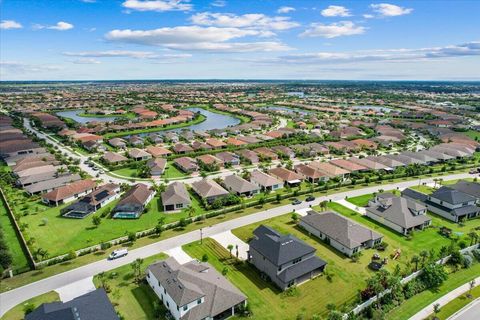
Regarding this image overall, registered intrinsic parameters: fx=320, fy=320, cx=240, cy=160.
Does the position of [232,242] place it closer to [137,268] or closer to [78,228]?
[137,268]

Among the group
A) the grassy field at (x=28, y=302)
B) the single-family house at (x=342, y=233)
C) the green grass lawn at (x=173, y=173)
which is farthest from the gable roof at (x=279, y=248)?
the green grass lawn at (x=173, y=173)

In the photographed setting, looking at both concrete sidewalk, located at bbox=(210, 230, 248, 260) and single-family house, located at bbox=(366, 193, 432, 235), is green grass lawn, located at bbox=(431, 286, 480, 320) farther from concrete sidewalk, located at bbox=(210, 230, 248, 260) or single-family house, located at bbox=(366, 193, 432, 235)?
concrete sidewalk, located at bbox=(210, 230, 248, 260)

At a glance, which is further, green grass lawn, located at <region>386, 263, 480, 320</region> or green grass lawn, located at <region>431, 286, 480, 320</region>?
green grass lawn, located at <region>386, 263, 480, 320</region>

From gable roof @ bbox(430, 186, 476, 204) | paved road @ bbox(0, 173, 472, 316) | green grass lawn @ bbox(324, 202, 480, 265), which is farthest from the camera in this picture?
A: gable roof @ bbox(430, 186, 476, 204)

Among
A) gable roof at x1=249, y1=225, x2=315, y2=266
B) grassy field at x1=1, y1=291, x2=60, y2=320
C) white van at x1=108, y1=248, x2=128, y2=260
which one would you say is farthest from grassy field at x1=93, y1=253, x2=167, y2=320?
gable roof at x1=249, y1=225, x2=315, y2=266

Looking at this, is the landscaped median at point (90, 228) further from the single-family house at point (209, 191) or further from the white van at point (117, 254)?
the single-family house at point (209, 191)

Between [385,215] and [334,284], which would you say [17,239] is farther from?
[385,215]

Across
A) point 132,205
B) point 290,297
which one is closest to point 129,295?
point 290,297
